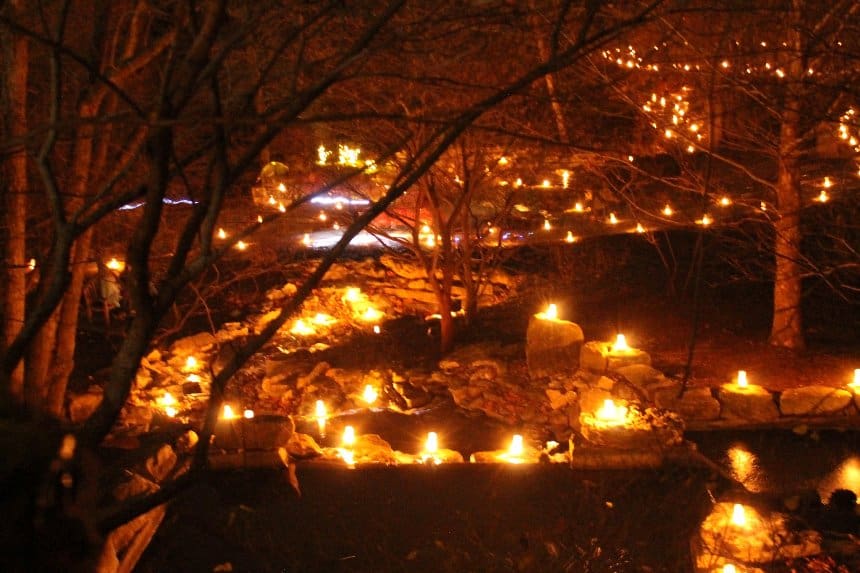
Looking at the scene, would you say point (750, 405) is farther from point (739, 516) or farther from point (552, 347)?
point (739, 516)

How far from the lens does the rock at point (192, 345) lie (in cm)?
1087

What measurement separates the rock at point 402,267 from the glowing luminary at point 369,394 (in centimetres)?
305

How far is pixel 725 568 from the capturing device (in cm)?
371

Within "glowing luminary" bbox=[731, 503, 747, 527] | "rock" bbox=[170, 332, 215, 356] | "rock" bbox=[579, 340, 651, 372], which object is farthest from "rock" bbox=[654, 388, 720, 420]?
"rock" bbox=[170, 332, 215, 356]

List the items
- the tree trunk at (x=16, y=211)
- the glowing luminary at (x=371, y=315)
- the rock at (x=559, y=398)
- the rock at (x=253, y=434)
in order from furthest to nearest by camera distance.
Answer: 1. the glowing luminary at (x=371, y=315)
2. the rock at (x=559, y=398)
3. the rock at (x=253, y=434)
4. the tree trunk at (x=16, y=211)

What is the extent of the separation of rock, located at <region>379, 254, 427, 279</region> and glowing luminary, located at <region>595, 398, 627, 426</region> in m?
6.20

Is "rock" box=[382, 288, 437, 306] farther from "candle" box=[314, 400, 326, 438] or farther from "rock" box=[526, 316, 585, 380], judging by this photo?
"candle" box=[314, 400, 326, 438]

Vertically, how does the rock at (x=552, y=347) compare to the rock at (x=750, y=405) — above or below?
above

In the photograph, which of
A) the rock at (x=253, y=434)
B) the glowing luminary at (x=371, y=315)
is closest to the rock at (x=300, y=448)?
the rock at (x=253, y=434)

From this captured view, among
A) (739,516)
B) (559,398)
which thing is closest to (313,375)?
(559,398)

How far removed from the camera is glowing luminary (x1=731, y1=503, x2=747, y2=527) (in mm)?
4203

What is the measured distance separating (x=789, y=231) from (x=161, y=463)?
23.1ft

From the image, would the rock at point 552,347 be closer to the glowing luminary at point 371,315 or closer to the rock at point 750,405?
the rock at point 750,405

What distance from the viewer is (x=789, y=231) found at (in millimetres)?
8031
